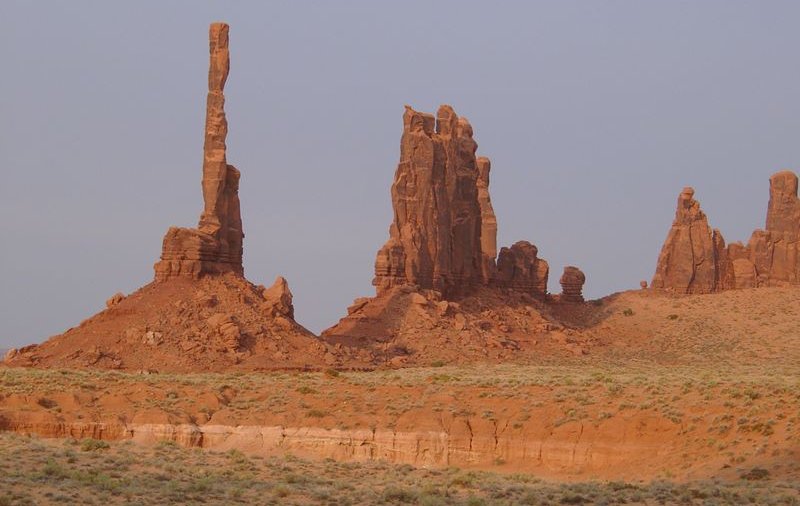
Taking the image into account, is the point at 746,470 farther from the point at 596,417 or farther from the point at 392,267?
the point at 392,267

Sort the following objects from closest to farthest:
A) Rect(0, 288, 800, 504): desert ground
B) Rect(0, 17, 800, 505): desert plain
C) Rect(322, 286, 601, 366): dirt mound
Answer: Rect(0, 288, 800, 504): desert ground
Rect(0, 17, 800, 505): desert plain
Rect(322, 286, 601, 366): dirt mound

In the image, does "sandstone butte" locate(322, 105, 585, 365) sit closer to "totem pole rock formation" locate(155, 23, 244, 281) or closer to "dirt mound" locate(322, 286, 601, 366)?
"dirt mound" locate(322, 286, 601, 366)

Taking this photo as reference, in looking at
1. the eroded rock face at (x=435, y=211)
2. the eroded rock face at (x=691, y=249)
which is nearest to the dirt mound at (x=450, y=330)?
the eroded rock face at (x=435, y=211)

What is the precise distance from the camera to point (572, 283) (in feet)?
320

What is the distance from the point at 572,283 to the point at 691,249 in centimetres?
977

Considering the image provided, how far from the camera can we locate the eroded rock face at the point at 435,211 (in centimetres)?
7800

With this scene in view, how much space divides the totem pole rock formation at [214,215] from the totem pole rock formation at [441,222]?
1075 cm

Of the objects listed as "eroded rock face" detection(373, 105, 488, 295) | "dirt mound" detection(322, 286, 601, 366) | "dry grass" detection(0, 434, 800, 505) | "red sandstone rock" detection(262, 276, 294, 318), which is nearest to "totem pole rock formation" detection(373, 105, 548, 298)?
"eroded rock face" detection(373, 105, 488, 295)

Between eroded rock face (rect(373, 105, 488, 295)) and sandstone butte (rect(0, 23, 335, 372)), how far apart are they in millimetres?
11077

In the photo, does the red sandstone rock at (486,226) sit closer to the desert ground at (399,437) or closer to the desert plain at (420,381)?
the desert plain at (420,381)

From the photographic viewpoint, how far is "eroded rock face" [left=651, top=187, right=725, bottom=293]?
100 m

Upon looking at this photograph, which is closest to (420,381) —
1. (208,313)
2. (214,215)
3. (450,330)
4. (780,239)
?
(208,313)

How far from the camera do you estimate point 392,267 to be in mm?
76375

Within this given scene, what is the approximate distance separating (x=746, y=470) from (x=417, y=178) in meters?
45.2
